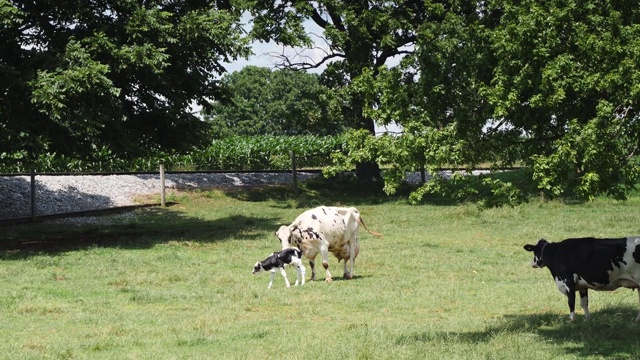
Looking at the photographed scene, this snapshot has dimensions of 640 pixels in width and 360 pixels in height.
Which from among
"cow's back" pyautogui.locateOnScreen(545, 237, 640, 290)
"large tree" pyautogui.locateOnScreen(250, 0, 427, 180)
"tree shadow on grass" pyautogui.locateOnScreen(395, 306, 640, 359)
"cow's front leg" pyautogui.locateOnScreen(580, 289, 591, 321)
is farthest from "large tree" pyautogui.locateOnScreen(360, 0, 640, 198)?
"large tree" pyautogui.locateOnScreen(250, 0, 427, 180)

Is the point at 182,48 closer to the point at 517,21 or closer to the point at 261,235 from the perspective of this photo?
the point at 261,235

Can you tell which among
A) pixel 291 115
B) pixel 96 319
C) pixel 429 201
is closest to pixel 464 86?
pixel 96 319

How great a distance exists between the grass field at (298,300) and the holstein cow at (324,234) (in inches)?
26.5

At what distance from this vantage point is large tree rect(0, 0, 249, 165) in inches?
1017

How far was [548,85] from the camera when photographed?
1289 cm

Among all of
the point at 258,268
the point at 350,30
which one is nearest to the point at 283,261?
the point at 258,268

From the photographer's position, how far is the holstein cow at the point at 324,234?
19516mm

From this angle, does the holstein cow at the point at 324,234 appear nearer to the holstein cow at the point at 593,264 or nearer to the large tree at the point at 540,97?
the large tree at the point at 540,97

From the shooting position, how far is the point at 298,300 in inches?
658

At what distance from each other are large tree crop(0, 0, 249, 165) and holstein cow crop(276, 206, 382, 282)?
29.5 ft

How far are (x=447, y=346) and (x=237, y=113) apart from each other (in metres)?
117

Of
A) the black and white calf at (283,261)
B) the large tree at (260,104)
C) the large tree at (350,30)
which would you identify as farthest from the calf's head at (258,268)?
the large tree at (260,104)

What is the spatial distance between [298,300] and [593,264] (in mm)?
5727

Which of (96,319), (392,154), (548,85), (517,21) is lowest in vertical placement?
(96,319)
